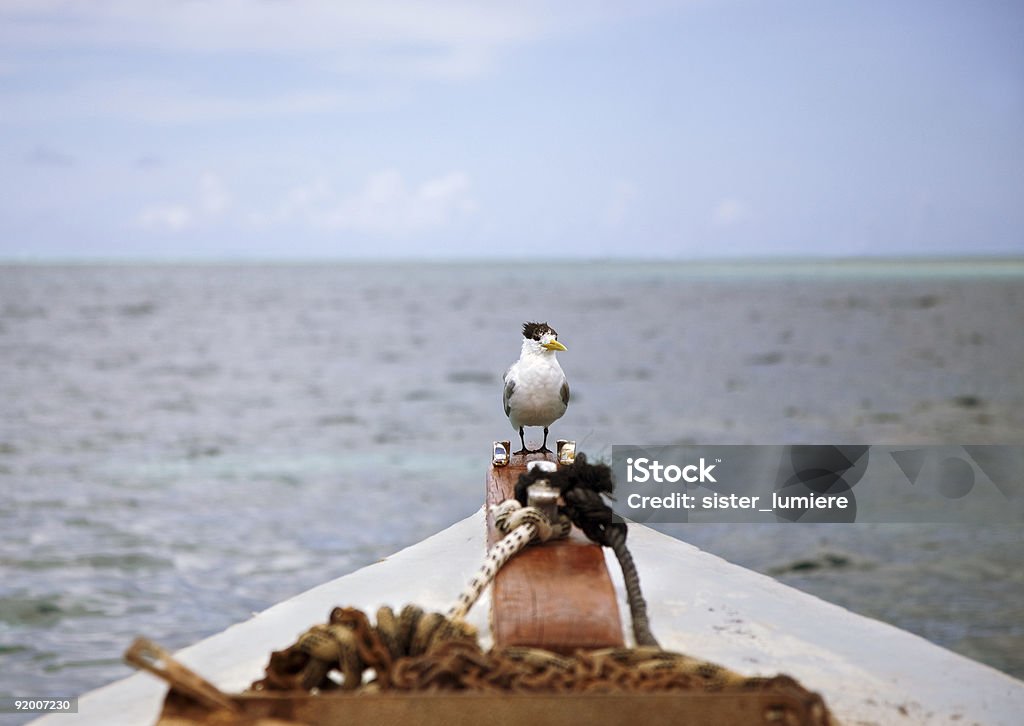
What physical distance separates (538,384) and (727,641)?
35.2 inches

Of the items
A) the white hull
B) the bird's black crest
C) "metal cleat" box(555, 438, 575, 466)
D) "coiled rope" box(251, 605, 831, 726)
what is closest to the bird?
the bird's black crest

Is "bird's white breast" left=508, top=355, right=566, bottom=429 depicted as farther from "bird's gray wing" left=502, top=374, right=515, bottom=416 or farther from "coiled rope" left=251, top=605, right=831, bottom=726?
"coiled rope" left=251, top=605, right=831, bottom=726

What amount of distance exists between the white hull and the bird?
0.35 m

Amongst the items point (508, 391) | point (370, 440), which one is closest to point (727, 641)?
point (508, 391)

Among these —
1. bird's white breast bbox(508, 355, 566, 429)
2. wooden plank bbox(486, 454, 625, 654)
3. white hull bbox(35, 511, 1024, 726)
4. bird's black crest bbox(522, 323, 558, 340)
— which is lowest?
white hull bbox(35, 511, 1024, 726)

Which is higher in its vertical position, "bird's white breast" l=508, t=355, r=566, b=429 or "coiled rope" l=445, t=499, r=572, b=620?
"bird's white breast" l=508, t=355, r=566, b=429

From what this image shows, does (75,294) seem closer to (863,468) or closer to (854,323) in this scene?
(854,323)

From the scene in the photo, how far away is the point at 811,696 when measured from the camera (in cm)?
131

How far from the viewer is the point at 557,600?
1.67 m

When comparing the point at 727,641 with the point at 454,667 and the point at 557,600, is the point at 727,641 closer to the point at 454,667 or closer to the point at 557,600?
the point at 557,600

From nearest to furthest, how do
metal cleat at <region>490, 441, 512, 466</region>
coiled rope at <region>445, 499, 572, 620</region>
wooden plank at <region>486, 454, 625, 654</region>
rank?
wooden plank at <region>486, 454, 625, 654</region> → coiled rope at <region>445, 499, 572, 620</region> → metal cleat at <region>490, 441, 512, 466</region>

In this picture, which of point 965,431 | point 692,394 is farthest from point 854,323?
point 965,431

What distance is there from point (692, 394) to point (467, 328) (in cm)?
1007

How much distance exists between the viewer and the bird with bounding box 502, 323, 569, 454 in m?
2.56
